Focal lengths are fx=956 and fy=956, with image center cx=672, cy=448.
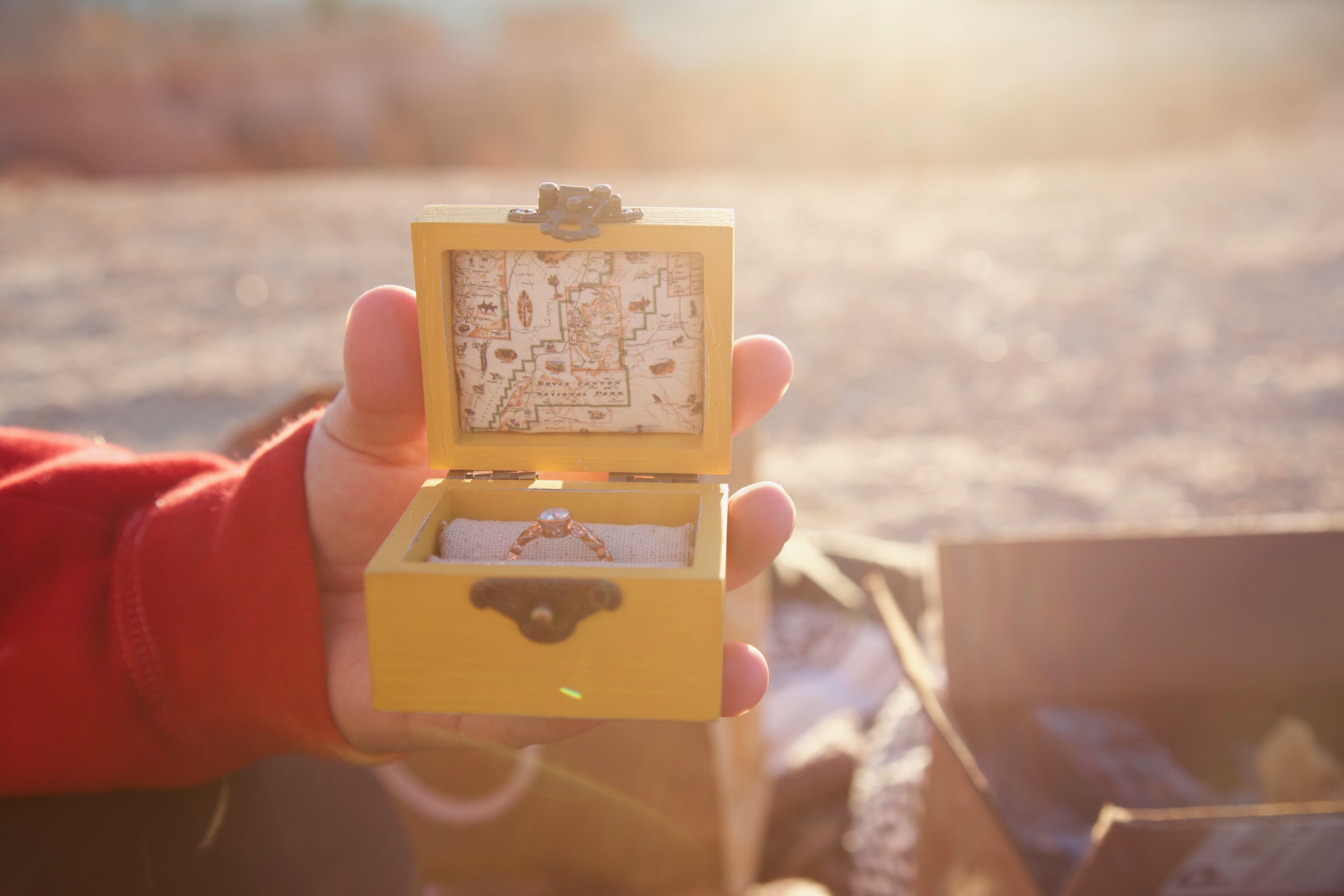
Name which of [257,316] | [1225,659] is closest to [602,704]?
[1225,659]

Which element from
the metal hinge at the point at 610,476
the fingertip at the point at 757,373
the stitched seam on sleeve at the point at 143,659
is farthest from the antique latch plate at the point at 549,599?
the stitched seam on sleeve at the point at 143,659

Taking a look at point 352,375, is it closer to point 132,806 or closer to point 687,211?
point 687,211

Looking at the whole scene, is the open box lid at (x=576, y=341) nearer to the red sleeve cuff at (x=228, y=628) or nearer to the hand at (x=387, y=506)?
the hand at (x=387, y=506)

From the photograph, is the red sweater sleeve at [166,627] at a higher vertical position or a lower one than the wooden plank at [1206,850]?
higher

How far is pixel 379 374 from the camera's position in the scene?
4.53 ft

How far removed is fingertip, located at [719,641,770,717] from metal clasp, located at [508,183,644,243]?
61cm

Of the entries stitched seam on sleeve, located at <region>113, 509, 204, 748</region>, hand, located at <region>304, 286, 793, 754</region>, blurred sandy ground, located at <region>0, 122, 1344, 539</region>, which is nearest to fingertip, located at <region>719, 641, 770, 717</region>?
hand, located at <region>304, 286, 793, 754</region>

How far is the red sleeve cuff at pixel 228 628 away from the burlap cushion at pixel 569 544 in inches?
8.1

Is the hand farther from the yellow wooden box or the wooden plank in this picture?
the wooden plank

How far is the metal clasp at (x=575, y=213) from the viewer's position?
135cm

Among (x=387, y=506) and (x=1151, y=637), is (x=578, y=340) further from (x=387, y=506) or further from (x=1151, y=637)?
(x=1151, y=637)

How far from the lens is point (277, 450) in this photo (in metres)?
1.42

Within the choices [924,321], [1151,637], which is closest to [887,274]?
[924,321]

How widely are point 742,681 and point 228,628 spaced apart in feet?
2.37
